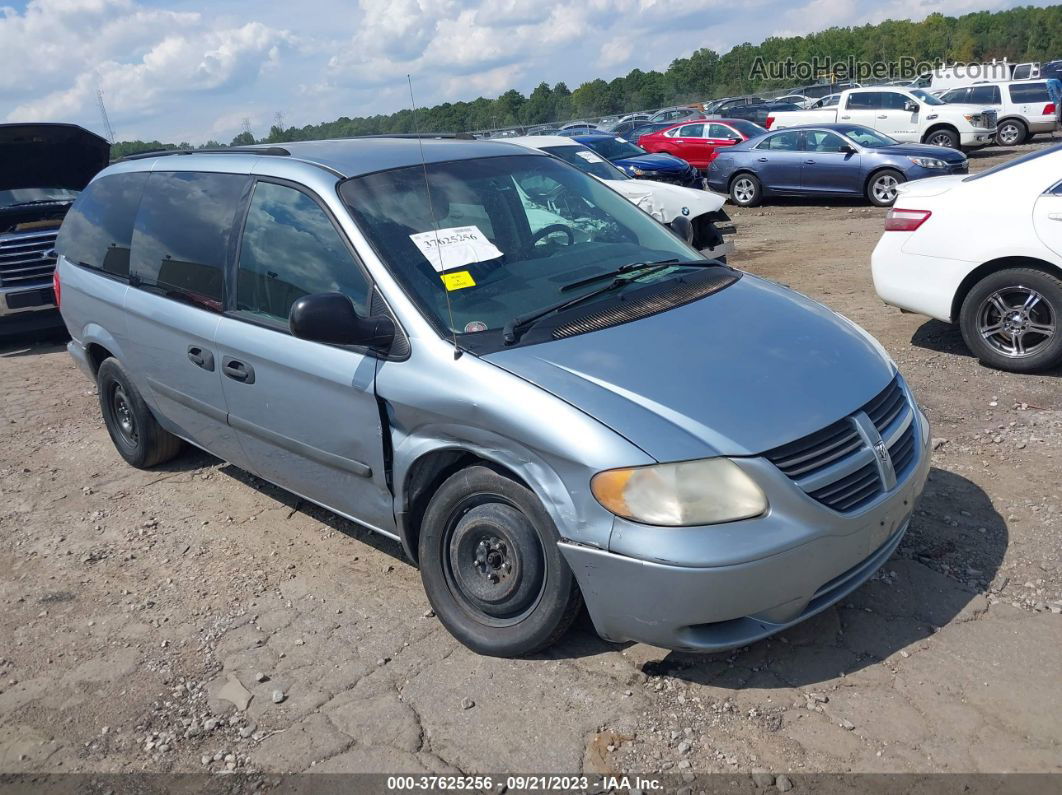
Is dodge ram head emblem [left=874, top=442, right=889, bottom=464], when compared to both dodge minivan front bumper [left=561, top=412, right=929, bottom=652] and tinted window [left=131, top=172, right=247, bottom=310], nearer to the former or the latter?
dodge minivan front bumper [left=561, top=412, right=929, bottom=652]

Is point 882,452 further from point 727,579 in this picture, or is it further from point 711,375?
point 727,579

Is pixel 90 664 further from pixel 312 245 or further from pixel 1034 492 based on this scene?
pixel 1034 492

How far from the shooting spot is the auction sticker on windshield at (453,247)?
3.62m

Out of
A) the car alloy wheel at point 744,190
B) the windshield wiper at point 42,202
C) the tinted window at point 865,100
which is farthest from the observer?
the tinted window at point 865,100

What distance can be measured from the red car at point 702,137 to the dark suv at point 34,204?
45.9 ft

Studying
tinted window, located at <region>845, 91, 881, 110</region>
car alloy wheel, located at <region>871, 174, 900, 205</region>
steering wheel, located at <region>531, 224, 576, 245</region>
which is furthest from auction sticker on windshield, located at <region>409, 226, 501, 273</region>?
tinted window, located at <region>845, 91, 881, 110</region>

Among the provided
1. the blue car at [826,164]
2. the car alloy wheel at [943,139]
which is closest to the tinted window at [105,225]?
the blue car at [826,164]

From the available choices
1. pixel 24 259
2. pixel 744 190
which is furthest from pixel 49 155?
pixel 744 190

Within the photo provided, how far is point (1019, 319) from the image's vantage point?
5.98 meters

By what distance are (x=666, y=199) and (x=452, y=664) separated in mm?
8421

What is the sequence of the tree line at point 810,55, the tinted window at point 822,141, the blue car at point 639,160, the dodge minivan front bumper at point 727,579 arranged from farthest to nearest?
the tree line at point 810,55, the tinted window at point 822,141, the blue car at point 639,160, the dodge minivan front bumper at point 727,579

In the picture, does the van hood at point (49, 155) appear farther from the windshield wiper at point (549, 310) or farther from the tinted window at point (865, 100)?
the tinted window at point (865, 100)

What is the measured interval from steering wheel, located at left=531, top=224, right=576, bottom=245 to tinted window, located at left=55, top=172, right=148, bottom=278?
251cm

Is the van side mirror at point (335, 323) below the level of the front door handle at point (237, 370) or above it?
above
